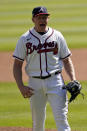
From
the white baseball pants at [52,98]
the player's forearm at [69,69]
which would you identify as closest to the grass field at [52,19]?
the player's forearm at [69,69]

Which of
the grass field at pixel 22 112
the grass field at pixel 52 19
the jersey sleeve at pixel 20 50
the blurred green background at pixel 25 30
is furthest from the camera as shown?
the grass field at pixel 52 19

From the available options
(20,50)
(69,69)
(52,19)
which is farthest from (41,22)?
(52,19)

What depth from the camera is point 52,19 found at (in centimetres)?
1402

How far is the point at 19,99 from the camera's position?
316 inches

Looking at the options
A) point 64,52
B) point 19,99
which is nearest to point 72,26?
point 19,99

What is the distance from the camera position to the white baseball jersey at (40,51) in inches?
187

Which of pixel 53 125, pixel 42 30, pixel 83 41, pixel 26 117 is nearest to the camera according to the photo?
pixel 42 30

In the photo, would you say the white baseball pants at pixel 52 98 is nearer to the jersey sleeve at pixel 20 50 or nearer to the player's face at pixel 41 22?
the jersey sleeve at pixel 20 50

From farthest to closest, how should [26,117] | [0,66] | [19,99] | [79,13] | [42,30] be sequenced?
[79,13]
[0,66]
[19,99]
[26,117]
[42,30]

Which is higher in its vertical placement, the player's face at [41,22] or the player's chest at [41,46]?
the player's face at [41,22]

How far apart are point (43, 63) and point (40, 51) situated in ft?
0.43

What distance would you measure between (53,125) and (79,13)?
812 centimetres

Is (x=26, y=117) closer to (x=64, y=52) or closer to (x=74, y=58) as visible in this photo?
(x=64, y=52)

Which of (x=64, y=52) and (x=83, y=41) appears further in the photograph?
(x=83, y=41)
